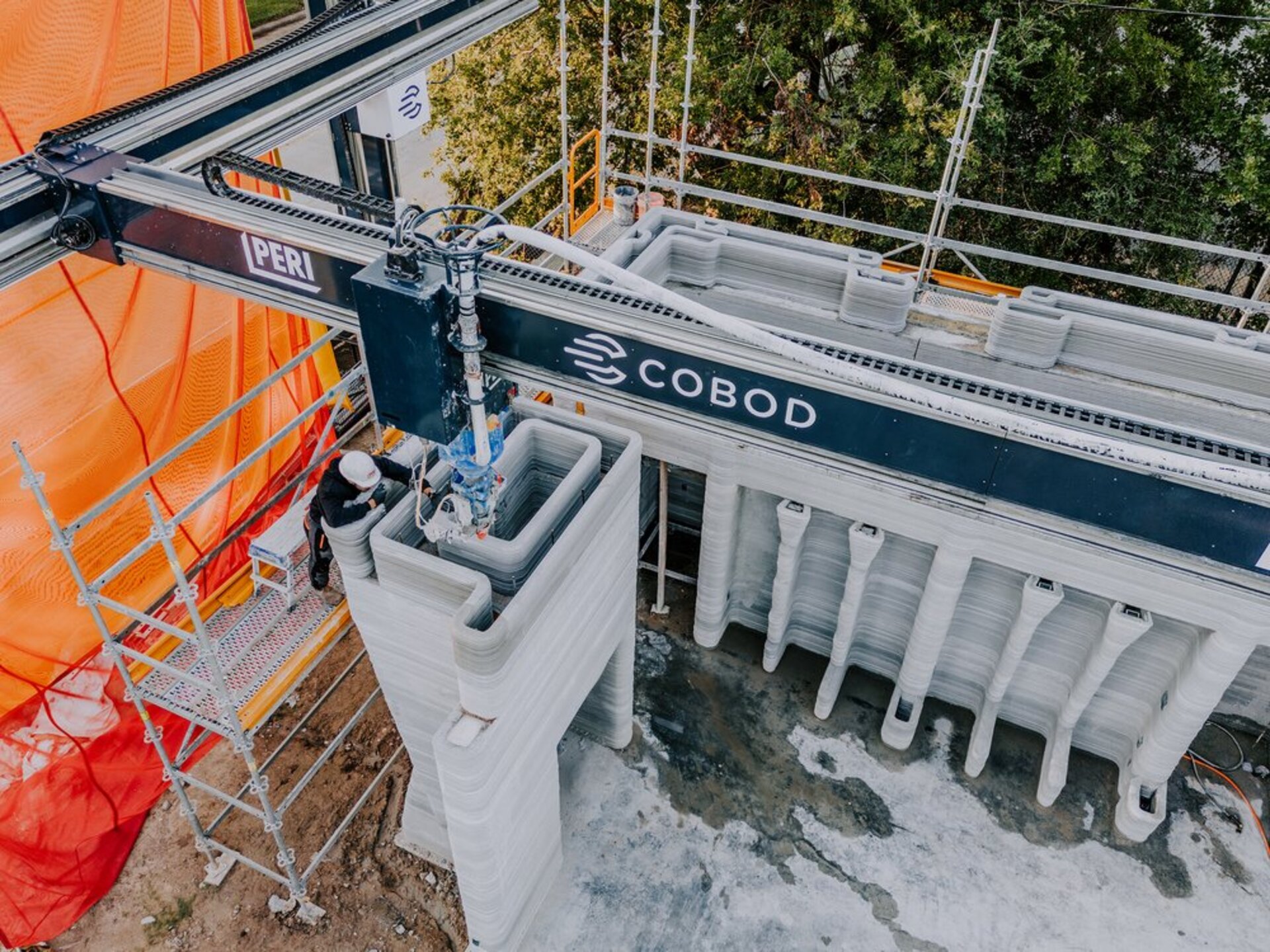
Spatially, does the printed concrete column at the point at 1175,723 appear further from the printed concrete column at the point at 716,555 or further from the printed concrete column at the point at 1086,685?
the printed concrete column at the point at 716,555

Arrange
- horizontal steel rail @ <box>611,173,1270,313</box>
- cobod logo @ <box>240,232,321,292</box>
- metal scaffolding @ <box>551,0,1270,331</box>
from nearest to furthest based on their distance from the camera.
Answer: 1. cobod logo @ <box>240,232,321,292</box>
2. metal scaffolding @ <box>551,0,1270,331</box>
3. horizontal steel rail @ <box>611,173,1270,313</box>

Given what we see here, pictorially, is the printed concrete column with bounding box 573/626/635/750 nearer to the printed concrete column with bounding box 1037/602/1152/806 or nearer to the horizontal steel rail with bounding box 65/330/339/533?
the horizontal steel rail with bounding box 65/330/339/533

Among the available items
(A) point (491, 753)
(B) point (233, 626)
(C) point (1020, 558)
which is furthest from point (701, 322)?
(B) point (233, 626)

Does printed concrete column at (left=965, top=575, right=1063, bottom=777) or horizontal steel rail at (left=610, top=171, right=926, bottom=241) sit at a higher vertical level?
horizontal steel rail at (left=610, top=171, right=926, bottom=241)

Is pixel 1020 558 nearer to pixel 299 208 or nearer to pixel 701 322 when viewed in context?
pixel 701 322

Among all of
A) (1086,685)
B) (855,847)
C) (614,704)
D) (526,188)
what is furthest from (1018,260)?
(614,704)

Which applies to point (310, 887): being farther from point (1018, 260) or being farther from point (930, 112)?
point (930, 112)

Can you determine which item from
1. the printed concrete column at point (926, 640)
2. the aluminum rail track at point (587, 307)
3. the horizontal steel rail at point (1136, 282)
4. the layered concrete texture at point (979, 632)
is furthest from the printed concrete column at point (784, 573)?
the horizontal steel rail at point (1136, 282)

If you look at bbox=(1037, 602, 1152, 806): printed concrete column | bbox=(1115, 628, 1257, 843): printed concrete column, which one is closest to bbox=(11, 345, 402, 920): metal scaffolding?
bbox=(1037, 602, 1152, 806): printed concrete column

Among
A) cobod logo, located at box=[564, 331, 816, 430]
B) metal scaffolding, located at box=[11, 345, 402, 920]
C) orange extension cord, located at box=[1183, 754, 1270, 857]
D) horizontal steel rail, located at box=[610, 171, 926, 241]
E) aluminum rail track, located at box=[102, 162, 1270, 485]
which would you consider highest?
aluminum rail track, located at box=[102, 162, 1270, 485]
